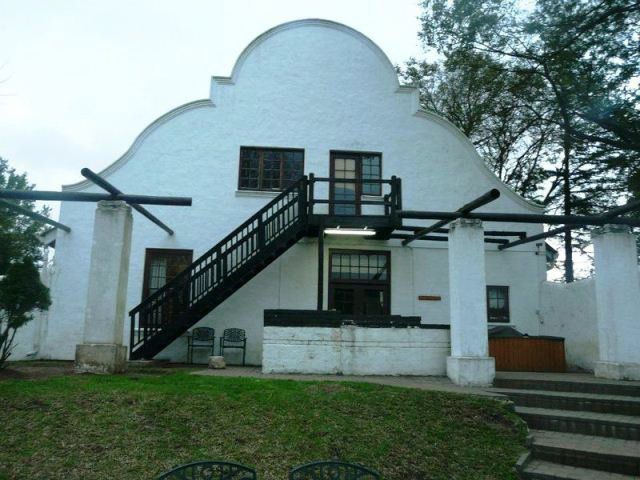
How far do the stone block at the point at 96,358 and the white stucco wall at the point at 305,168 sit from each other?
4392mm

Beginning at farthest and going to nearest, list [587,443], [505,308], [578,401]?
[505,308] < [578,401] < [587,443]

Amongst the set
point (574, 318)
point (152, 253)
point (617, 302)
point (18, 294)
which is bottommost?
point (574, 318)

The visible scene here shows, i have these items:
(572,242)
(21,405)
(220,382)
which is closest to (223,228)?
(220,382)

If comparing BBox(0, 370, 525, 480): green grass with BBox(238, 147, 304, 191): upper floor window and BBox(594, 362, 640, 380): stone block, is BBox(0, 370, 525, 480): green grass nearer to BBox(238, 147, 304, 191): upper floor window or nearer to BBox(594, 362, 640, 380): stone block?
BBox(594, 362, 640, 380): stone block

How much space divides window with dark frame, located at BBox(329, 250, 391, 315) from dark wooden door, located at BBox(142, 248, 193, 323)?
434 centimetres

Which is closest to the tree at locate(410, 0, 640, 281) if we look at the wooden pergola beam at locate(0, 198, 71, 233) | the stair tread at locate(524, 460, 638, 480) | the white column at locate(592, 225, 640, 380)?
the white column at locate(592, 225, 640, 380)

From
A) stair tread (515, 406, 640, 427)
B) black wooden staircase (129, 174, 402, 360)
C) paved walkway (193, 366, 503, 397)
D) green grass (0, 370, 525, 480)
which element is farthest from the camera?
black wooden staircase (129, 174, 402, 360)

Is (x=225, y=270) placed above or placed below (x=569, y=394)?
above

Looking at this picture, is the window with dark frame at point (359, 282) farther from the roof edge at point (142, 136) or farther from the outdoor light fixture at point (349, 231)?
the roof edge at point (142, 136)

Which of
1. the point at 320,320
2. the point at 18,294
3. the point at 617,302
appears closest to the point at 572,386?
the point at 617,302

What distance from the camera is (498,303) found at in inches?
602

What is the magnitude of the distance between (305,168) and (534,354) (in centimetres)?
819

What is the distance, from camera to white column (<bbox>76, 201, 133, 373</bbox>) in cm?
971

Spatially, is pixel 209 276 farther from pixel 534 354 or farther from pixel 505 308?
pixel 505 308
